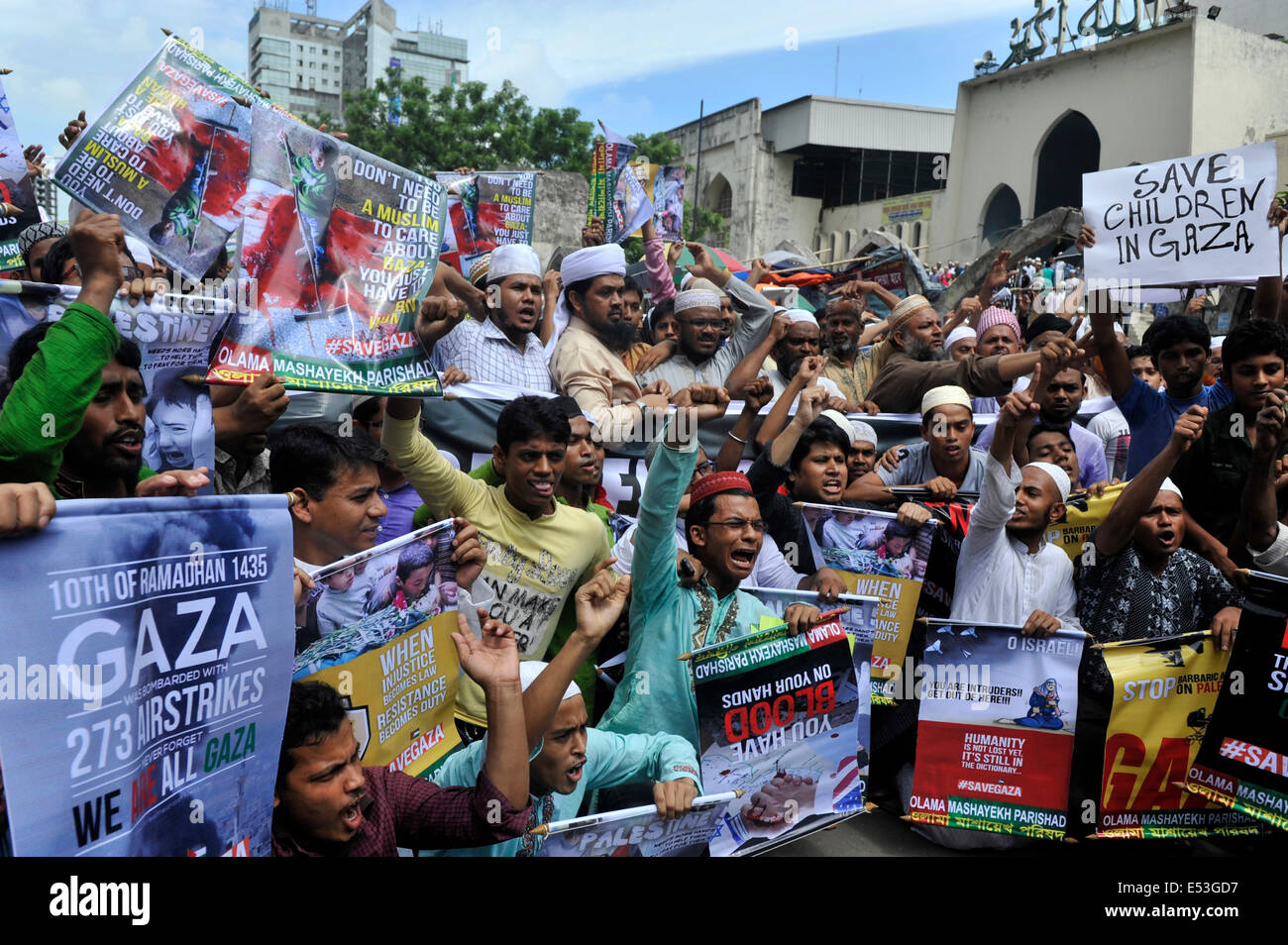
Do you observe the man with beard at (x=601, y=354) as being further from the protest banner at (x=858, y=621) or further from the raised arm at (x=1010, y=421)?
the raised arm at (x=1010, y=421)

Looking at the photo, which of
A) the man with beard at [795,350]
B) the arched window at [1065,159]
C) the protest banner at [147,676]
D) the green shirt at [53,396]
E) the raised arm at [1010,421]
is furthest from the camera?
the arched window at [1065,159]

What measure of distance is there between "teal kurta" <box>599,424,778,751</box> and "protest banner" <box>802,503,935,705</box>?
3.78ft

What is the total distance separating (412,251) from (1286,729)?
144 inches

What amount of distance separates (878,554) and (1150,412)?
2.11 metres

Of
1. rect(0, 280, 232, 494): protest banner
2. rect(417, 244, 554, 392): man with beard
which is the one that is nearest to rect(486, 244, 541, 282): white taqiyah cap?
rect(417, 244, 554, 392): man with beard

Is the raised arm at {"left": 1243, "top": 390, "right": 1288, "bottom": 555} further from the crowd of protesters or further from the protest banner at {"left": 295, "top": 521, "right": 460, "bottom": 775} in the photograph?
the protest banner at {"left": 295, "top": 521, "right": 460, "bottom": 775}

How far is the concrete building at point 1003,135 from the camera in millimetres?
25781

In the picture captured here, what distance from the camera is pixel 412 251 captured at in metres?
4.14

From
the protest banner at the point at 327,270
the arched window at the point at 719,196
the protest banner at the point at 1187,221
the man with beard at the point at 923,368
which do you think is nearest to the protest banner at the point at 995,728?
the man with beard at the point at 923,368

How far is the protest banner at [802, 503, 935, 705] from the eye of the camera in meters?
4.81

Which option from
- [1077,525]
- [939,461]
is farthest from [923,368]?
[1077,525]

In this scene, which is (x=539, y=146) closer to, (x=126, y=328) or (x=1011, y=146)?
(x=1011, y=146)

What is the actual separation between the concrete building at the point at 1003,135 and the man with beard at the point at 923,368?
973cm
